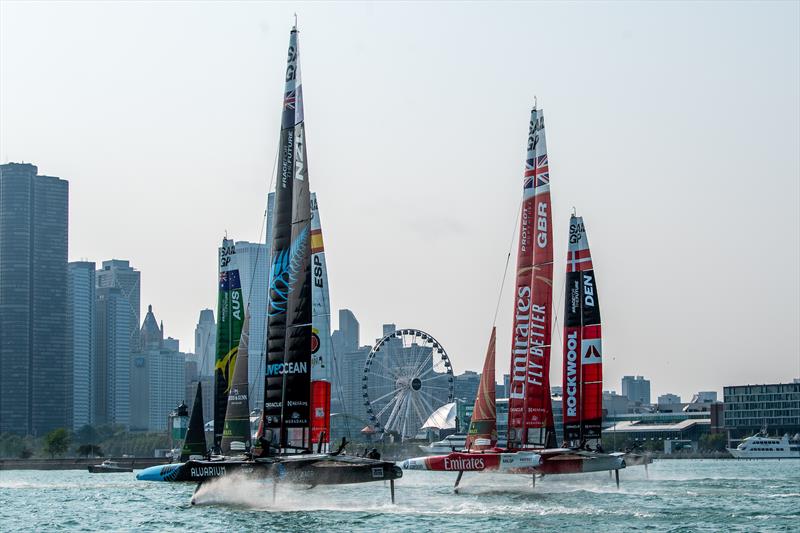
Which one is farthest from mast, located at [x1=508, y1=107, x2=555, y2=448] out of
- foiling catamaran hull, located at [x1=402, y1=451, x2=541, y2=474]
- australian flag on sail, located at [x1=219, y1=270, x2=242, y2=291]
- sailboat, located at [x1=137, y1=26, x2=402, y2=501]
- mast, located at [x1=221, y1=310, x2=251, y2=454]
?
australian flag on sail, located at [x1=219, y1=270, x2=242, y2=291]

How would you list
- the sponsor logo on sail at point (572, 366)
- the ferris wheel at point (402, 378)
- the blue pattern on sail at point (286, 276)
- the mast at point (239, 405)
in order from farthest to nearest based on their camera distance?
the ferris wheel at point (402, 378), the sponsor logo on sail at point (572, 366), the mast at point (239, 405), the blue pattern on sail at point (286, 276)

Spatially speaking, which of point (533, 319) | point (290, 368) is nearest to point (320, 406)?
point (290, 368)

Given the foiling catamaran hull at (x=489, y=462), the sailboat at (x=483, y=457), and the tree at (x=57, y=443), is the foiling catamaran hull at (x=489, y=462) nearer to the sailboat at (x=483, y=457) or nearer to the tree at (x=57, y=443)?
the sailboat at (x=483, y=457)

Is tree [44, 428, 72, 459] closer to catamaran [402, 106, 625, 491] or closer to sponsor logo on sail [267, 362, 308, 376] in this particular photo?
catamaran [402, 106, 625, 491]

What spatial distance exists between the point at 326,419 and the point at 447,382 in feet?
320

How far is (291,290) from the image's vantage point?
42875 mm

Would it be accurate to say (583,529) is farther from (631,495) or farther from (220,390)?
(220,390)

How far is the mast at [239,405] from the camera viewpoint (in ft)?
177

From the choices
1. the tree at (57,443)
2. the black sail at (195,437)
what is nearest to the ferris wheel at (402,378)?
the tree at (57,443)

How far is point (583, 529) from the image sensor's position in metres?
37.1

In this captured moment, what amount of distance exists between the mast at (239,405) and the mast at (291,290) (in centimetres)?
1027

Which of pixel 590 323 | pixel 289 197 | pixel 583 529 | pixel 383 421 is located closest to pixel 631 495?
pixel 590 323

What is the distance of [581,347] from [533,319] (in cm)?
592

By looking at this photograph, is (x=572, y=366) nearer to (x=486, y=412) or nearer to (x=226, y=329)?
(x=486, y=412)
